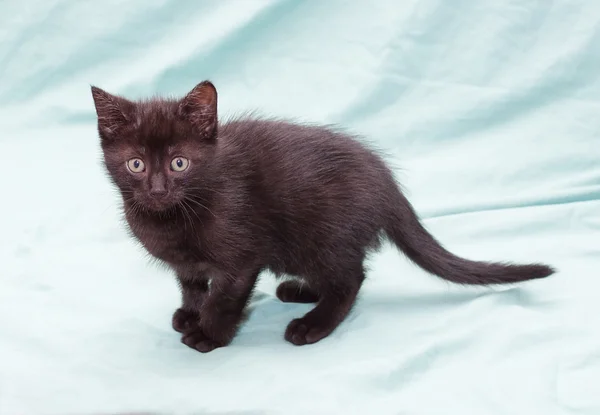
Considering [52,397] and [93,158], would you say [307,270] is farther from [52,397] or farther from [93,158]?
[93,158]

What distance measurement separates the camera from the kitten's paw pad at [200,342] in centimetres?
179

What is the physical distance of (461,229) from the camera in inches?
94.0

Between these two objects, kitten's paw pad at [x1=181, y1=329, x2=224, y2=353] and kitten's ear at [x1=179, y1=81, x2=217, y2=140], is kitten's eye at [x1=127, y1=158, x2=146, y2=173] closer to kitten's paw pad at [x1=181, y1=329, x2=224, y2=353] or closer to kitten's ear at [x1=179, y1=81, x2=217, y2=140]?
kitten's ear at [x1=179, y1=81, x2=217, y2=140]

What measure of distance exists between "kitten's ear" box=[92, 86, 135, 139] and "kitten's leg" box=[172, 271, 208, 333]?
43cm

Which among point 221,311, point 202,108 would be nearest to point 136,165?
point 202,108

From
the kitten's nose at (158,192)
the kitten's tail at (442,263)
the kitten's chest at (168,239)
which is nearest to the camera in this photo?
the kitten's nose at (158,192)

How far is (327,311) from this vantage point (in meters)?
1.88

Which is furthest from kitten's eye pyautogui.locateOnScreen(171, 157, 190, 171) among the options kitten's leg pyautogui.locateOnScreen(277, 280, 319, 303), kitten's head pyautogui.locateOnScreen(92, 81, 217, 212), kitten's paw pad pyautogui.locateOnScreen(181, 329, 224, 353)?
kitten's leg pyautogui.locateOnScreen(277, 280, 319, 303)

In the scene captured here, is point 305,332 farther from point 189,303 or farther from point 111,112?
point 111,112

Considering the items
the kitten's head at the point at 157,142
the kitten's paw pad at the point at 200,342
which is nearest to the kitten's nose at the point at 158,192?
the kitten's head at the point at 157,142

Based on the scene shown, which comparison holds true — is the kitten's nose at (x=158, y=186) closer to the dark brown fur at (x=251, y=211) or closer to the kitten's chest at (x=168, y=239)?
the dark brown fur at (x=251, y=211)

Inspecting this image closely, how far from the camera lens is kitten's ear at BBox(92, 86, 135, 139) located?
62.6 inches

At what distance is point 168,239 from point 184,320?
11.0 inches

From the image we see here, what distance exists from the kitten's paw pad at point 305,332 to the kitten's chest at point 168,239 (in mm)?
282
